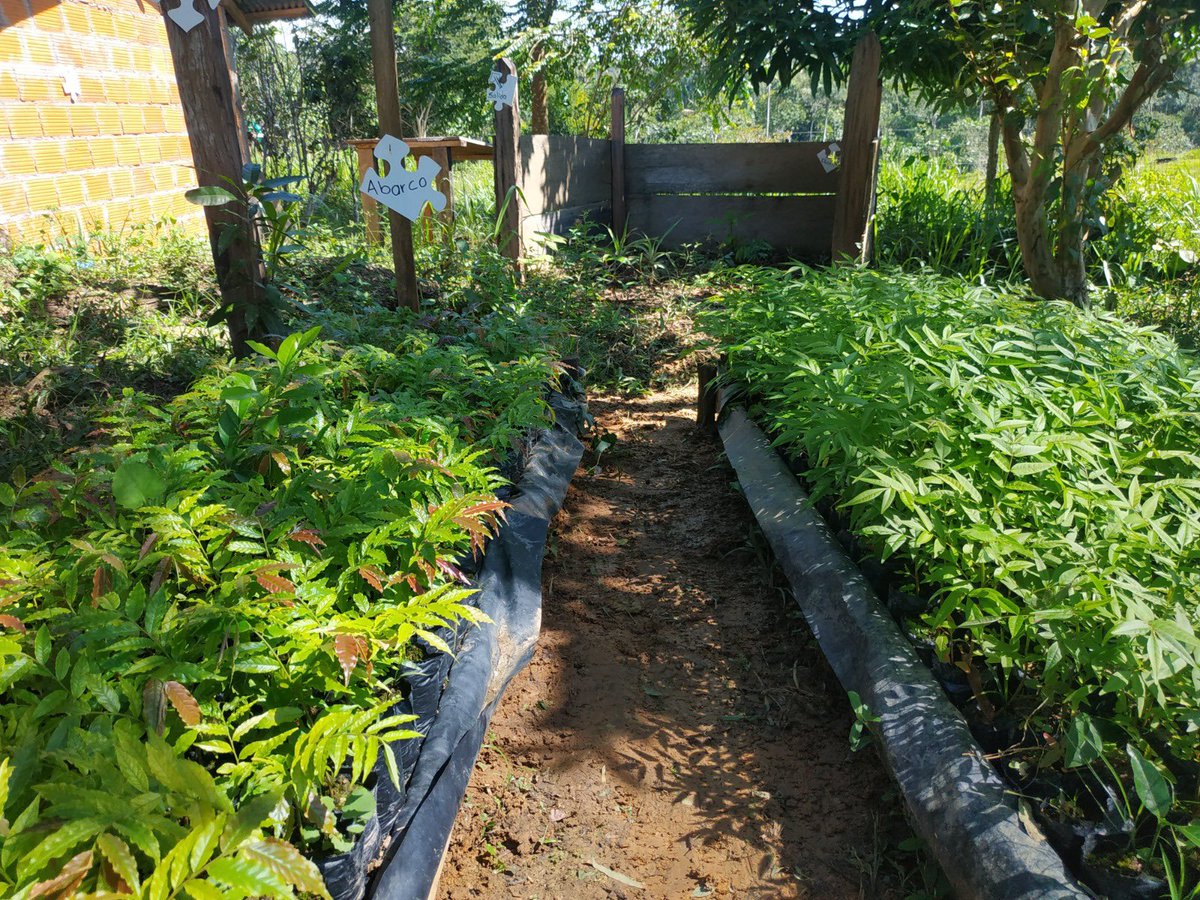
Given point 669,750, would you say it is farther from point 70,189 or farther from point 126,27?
point 126,27

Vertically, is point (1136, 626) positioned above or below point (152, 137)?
below

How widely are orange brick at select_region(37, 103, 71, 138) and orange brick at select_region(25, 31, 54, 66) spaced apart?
0.26 metres

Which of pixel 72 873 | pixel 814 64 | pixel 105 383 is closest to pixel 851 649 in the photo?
pixel 72 873

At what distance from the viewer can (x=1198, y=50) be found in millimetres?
5043

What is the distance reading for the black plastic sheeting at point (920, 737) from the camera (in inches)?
56.3

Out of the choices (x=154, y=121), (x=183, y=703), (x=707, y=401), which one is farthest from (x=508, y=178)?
(x=183, y=703)

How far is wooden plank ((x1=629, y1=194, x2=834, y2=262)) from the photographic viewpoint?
734 centimetres

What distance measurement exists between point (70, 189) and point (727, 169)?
5338 mm

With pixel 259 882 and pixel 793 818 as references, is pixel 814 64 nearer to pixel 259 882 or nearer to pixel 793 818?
pixel 793 818

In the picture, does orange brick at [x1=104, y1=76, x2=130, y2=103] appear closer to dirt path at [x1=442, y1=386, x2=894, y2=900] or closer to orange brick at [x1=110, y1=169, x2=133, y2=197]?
orange brick at [x1=110, y1=169, x2=133, y2=197]

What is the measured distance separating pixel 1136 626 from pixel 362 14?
1777cm

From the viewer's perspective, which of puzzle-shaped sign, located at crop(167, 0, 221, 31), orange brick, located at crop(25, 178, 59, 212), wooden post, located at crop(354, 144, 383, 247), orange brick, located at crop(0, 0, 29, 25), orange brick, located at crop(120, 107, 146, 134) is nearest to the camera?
puzzle-shaped sign, located at crop(167, 0, 221, 31)

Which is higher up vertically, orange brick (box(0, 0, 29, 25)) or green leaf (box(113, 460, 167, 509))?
orange brick (box(0, 0, 29, 25))

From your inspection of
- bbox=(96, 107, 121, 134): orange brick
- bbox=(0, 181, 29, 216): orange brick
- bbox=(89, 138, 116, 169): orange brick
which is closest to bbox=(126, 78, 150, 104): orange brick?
bbox=(96, 107, 121, 134): orange brick
